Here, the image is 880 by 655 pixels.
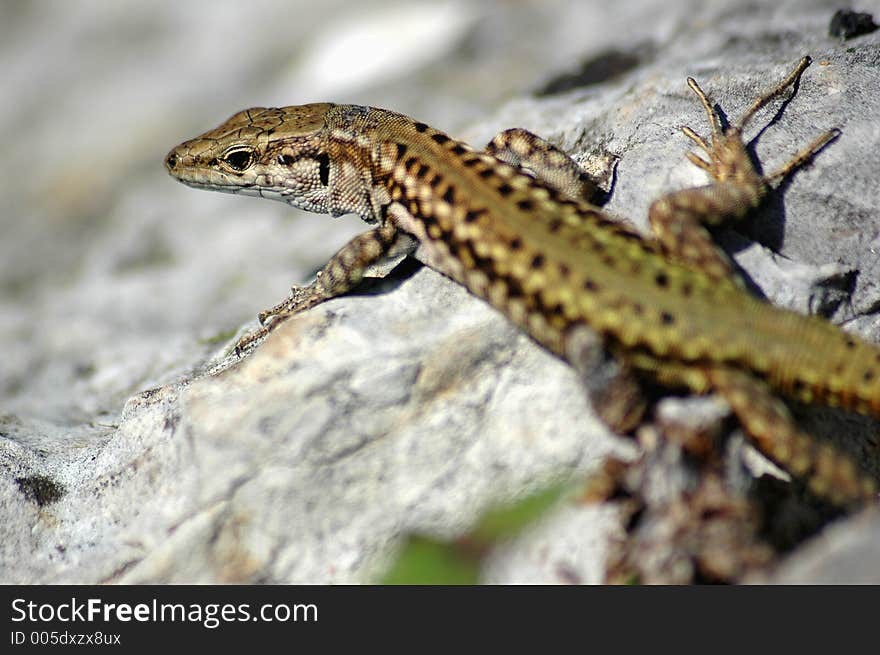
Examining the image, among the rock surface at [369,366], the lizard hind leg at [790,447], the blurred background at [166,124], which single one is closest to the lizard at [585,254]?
the lizard hind leg at [790,447]

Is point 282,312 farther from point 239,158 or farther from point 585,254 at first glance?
point 585,254

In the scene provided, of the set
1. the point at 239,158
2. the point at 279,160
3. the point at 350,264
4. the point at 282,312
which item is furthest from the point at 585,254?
the point at 239,158

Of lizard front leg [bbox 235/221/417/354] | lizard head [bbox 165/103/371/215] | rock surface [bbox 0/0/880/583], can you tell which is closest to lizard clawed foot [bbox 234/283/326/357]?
lizard front leg [bbox 235/221/417/354]

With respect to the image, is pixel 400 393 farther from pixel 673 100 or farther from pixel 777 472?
pixel 673 100

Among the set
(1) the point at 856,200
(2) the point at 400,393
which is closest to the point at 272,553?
(2) the point at 400,393

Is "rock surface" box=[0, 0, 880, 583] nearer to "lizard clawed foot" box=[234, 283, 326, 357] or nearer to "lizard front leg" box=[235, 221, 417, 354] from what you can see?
"lizard front leg" box=[235, 221, 417, 354]

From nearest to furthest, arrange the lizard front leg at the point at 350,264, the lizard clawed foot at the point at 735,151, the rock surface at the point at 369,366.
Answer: the rock surface at the point at 369,366
the lizard clawed foot at the point at 735,151
the lizard front leg at the point at 350,264

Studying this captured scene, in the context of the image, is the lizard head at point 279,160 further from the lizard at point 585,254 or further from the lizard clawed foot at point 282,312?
the lizard clawed foot at point 282,312

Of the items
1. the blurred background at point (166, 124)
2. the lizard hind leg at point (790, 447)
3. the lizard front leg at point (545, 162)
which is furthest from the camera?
the blurred background at point (166, 124)
